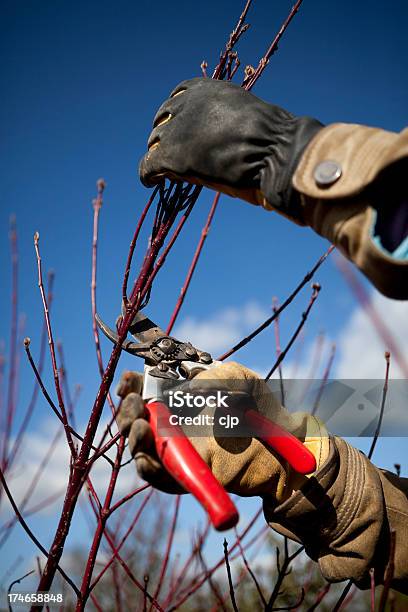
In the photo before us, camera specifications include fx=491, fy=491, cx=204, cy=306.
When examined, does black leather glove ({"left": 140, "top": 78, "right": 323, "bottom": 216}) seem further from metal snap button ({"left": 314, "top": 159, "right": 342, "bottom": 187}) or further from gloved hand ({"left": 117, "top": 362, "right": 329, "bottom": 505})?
gloved hand ({"left": 117, "top": 362, "right": 329, "bottom": 505})

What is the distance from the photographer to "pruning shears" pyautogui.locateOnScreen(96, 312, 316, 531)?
98cm

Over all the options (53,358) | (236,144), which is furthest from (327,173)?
(53,358)

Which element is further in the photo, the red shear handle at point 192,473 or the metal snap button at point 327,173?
the metal snap button at point 327,173

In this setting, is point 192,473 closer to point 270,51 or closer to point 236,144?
point 236,144

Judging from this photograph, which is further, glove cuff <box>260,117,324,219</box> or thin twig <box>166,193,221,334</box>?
thin twig <box>166,193,221,334</box>

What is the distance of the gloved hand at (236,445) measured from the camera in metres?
1.13

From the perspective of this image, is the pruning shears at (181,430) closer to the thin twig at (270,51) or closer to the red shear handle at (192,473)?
the red shear handle at (192,473)

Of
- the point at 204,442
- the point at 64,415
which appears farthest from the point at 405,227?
the point at 64,415

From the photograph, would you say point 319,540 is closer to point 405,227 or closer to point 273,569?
point 405,227

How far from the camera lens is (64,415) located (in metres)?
1.71

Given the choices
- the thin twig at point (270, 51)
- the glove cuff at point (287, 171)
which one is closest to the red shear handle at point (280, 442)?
the glove cuff at point (287, 171)

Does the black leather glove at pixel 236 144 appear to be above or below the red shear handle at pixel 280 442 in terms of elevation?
above

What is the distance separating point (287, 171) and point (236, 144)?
151mm

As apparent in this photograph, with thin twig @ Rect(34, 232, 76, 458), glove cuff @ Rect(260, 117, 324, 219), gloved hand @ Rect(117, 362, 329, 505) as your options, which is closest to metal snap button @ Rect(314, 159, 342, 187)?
glove cuff @ Rect(260, 117, 324, 219)
